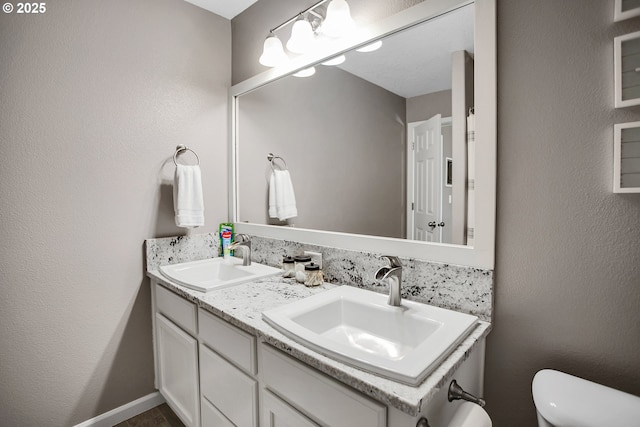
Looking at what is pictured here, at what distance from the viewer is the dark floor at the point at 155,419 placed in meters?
1.75

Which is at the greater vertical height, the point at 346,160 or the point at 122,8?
the point at 122,8

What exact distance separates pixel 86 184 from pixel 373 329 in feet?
5.20

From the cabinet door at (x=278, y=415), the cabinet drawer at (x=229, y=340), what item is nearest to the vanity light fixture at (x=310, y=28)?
the cabinet drawer at (x=229, y=340)

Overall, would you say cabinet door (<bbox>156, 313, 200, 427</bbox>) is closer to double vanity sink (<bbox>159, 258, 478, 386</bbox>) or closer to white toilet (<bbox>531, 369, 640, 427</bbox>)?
double vanity sink (<bbox>159, 258, 478, 386</bbox>)

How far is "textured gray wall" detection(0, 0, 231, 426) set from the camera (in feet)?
4.81

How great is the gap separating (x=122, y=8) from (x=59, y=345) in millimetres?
1798

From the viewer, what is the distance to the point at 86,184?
1.63 metres

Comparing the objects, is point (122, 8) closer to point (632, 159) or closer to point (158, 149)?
point (158, 149)

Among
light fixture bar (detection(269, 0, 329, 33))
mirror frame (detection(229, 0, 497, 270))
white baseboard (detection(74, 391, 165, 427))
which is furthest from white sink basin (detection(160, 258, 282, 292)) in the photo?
light fixture bar (detection(269, 0, 329, 33))

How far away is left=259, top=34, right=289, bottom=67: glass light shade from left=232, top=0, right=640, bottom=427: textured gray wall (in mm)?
A: 1082

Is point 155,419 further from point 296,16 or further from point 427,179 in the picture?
point 296,16

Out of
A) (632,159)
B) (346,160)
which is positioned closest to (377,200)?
(346,160)

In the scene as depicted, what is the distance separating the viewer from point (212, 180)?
2094mm

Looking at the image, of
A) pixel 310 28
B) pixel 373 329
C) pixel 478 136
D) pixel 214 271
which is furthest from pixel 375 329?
pixel 310 28
